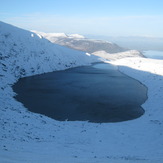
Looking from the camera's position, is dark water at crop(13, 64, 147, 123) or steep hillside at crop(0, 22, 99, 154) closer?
dark water at crop(13, 64, 147, 123)

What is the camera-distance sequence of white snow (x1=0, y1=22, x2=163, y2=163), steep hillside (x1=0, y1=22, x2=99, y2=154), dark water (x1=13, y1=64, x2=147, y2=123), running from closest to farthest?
white snow (x1=0, y1=22, x2=163, y2=163) < dark water (x1=13, y1=64, x2=147, y2=123) < steep hillside (x1=0, y1=22, x2=99, y2=154)

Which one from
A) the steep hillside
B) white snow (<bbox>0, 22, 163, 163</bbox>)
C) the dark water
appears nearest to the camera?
white snow (<bbox>0, 22, 163, 163</bbox>)

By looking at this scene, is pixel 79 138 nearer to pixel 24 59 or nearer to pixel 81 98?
pixel 81 98

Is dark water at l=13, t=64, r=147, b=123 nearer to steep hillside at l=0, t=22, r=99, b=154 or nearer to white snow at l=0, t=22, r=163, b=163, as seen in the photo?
white snow at l=0, t=22, r=163, b=163

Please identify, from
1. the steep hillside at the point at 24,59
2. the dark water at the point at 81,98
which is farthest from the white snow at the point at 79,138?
the dark water at the point at 81,98

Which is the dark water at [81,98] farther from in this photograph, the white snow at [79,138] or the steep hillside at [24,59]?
the steep hillside at [24,59]

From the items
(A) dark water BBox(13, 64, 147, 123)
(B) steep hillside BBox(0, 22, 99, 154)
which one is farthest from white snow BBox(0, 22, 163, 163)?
(A) dark water BBox(13, 64, 147, 123)

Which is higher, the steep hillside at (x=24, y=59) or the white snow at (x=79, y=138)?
the steep hillside at (x=24, y=59)

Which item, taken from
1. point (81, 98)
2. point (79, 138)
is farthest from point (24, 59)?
point (79, 138)

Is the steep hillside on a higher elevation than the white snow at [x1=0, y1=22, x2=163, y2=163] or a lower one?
higher
